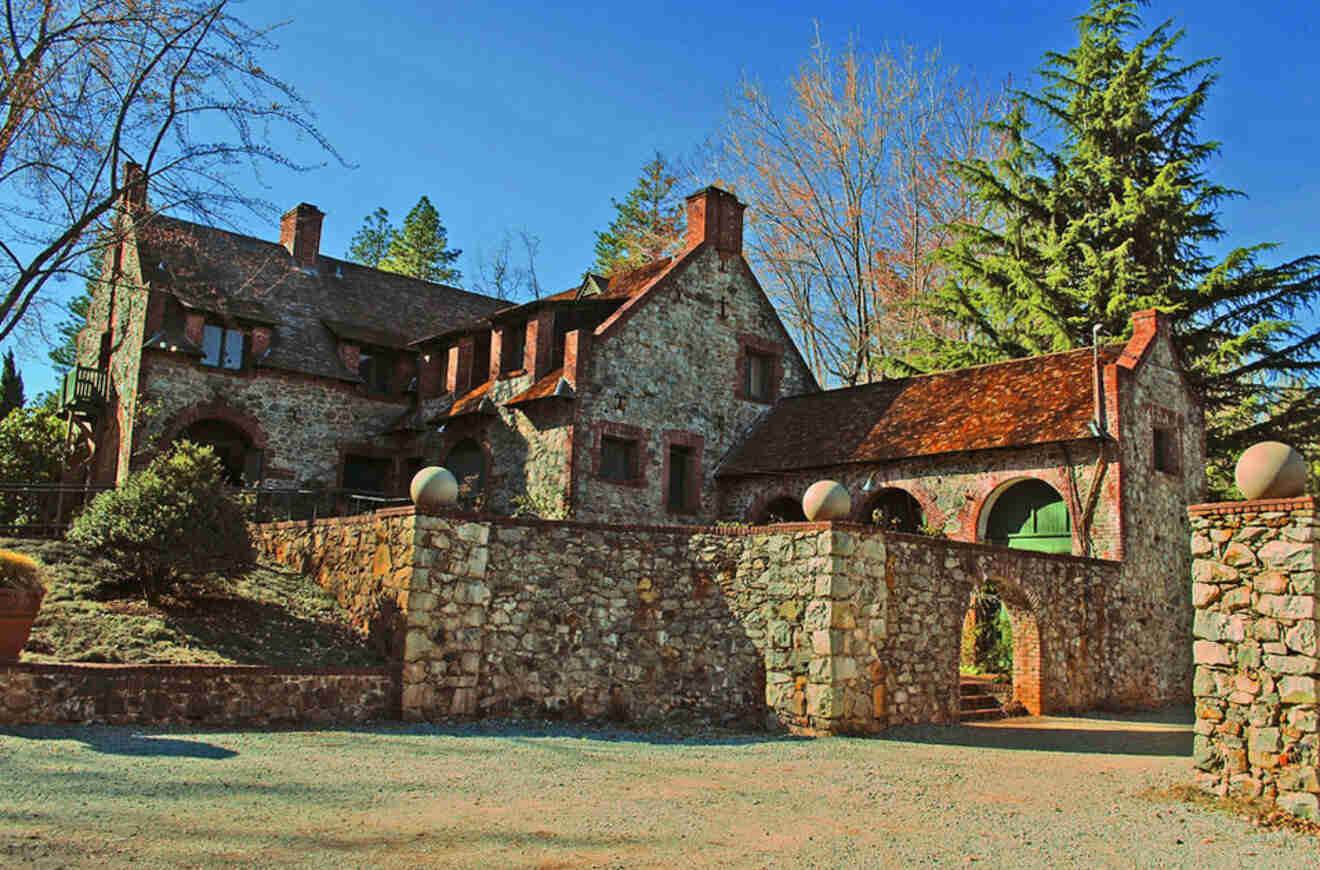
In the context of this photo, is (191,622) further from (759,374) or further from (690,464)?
(759,374)

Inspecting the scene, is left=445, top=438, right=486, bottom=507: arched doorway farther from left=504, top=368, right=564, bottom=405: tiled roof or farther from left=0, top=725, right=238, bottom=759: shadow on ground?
left=0, top=725, right=238, bottom=759: shadow on ground

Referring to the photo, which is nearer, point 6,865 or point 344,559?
point 6,865

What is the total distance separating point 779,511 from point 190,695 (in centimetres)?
1464

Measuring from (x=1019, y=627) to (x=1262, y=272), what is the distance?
43.8 feet

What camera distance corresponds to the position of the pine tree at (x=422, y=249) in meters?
46.2

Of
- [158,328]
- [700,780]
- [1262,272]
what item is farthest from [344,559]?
[1262,272]

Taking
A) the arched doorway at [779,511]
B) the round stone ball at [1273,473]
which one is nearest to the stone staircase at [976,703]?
the arched doorway at [779,511]

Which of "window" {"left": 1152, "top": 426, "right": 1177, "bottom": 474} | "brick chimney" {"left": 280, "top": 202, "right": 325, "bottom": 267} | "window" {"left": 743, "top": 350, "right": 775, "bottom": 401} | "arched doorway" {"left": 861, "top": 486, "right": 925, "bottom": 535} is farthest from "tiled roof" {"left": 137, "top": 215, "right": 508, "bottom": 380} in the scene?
"window" {"left": 1152, "top": 426, "right": 1177, "bottom": 474}

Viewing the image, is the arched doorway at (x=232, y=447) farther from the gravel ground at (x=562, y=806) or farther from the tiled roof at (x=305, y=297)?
the gravel ground at (x=562, y=806)

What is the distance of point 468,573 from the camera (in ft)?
41.5

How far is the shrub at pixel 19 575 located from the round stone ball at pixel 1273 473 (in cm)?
1114

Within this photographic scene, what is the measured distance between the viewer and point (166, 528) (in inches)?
491

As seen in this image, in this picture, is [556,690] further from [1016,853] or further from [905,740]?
[1016,853]

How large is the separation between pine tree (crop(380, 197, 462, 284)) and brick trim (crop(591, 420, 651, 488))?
88.6 feet
